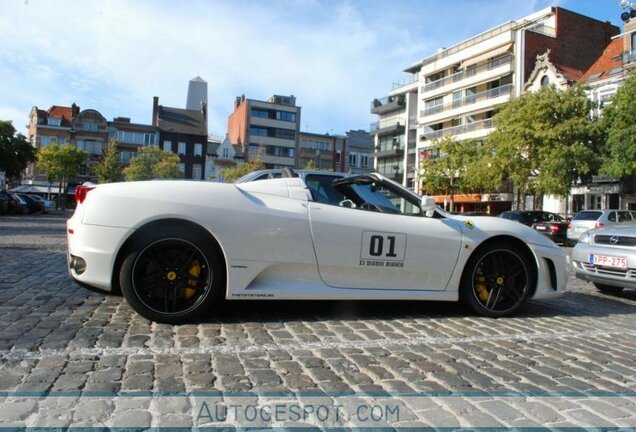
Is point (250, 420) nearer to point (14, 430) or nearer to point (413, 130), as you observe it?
point (14, 430)

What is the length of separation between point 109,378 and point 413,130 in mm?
60913

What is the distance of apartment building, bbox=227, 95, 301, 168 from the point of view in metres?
79.8

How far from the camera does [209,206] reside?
423 centimetres

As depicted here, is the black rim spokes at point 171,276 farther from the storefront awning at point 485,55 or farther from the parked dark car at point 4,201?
the storefront awning at point 485,55

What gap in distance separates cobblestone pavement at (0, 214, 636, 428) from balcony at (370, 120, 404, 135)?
6017cm

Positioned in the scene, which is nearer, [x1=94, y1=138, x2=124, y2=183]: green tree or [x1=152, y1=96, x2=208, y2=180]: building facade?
[x1=94, y1=138, x2=124, y2=183]: green tree

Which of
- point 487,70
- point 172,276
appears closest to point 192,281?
point 172,276

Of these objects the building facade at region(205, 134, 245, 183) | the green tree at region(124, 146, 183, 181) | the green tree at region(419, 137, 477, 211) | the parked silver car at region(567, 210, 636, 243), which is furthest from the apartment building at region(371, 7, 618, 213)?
the building facade at region(205, 134, 245, 183)

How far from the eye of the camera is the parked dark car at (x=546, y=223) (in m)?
21.3

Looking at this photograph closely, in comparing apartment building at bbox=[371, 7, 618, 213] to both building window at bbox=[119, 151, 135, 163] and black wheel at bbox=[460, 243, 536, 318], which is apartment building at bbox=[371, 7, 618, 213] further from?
black wheel at bbox=[460, 243, 536, 318]

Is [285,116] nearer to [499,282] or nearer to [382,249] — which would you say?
[499,282]

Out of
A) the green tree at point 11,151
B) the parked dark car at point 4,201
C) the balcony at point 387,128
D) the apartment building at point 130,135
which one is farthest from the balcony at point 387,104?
the parked dark car at point 4,201

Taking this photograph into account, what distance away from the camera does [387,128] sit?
6556 centimetres

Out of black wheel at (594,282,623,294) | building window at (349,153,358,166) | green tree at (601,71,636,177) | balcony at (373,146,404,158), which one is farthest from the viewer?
building window at (349,153,358,166)
